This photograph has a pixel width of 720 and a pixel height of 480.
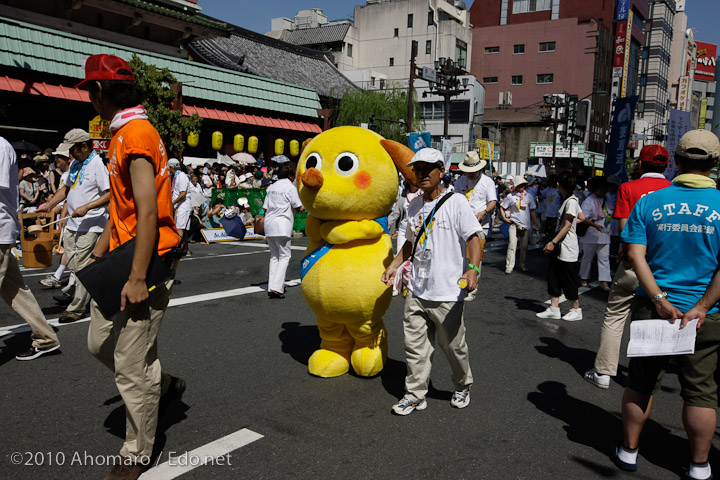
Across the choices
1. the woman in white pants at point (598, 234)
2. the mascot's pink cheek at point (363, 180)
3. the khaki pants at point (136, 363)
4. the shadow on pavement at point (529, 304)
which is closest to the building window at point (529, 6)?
the woman in white pants at point (598, 234)

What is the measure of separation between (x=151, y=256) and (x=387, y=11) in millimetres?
59509

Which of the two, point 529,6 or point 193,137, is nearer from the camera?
point 193,137

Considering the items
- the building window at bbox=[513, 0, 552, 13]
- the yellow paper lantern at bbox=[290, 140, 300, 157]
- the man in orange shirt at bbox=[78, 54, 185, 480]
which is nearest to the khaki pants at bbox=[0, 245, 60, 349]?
the man in orange shirt at bbox=[78, 54, 185, 480]

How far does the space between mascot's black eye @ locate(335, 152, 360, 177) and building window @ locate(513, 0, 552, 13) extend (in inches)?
2592

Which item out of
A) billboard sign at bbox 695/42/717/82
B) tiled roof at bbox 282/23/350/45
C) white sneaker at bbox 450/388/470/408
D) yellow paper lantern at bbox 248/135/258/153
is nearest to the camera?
white sneaker at bbox 450/388/470/408

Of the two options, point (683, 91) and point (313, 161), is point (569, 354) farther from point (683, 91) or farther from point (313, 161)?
point (683, 91)

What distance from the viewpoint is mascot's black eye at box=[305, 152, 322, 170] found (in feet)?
14.4

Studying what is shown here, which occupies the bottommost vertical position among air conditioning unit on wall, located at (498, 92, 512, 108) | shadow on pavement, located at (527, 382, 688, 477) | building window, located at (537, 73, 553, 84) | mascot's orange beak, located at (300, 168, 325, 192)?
shadow on pavement, located at (527, 382, 688, 477)

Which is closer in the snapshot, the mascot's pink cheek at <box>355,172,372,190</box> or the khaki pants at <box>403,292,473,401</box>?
the khaki pants at <box>403,292,473,401</box>

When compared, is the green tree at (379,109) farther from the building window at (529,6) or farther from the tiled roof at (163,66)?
the building window at (529,6)

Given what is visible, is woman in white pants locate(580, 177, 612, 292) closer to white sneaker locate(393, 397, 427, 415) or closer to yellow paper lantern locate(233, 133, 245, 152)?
white sneaker locate(393, 397, 427, 415)

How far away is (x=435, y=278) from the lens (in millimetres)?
3703

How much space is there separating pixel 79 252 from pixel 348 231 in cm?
330

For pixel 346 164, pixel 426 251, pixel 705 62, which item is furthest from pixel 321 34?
pixel 705 62
